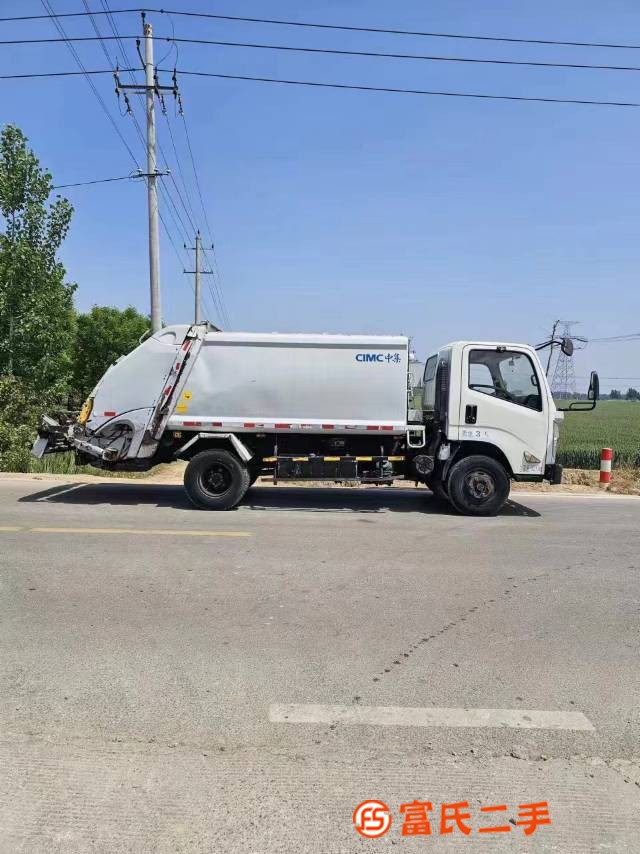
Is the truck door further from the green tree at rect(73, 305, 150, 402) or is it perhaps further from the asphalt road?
the green tree at rect(73, 305, 150, 402)

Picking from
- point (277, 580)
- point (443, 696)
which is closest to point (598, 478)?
point (277, 580)

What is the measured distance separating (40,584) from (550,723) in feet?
14.2

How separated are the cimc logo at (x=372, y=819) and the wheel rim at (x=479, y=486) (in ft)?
22.5

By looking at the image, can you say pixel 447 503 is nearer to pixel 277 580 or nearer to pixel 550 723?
pixel 277 580

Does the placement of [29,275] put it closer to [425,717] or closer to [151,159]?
[151,159]

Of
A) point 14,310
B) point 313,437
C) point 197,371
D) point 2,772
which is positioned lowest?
point 2,772

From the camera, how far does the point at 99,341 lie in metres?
28.1

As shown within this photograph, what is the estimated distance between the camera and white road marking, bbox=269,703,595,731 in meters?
3.36

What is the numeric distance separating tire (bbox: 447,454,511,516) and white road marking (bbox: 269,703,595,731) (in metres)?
5.80

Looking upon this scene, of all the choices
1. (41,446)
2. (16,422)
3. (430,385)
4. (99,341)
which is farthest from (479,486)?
(99,341)

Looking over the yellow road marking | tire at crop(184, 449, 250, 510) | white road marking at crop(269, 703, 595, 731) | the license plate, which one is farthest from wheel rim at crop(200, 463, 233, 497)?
white road marking at crop(269, 703, 595, 731)

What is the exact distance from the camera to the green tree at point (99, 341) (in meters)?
28.0

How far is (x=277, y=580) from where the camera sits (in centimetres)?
583

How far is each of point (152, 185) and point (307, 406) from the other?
10.5 meters
